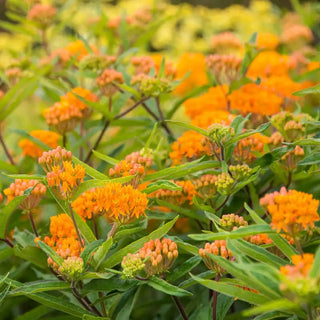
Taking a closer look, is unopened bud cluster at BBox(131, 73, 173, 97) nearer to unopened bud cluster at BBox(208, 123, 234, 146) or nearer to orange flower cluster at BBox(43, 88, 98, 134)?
orange flower cluster at BBox(43, 88, 98, 134)

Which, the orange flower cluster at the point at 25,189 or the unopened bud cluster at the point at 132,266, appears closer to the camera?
the unopened bud cluster at the point at 132,266

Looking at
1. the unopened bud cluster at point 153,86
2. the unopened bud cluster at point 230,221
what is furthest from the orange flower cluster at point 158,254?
the unopened bud cluster at point 153,86

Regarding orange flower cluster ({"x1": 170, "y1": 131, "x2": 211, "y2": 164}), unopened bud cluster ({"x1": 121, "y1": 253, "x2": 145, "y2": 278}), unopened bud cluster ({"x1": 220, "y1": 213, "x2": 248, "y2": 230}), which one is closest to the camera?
unopened bud cluster ({"x1": 121, "y1": 253, "x2": 145, "y2": 278})

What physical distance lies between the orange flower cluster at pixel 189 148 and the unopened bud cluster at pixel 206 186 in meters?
0.12

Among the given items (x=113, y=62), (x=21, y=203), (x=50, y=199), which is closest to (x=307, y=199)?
(x=21, y=203)

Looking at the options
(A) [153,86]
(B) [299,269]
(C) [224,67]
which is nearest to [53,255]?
(B) [299,269]

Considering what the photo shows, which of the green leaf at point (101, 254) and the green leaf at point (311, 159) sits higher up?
the green leaf at point (311, 159)

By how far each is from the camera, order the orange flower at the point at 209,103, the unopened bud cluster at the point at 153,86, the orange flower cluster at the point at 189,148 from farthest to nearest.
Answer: the orange flower at the point at 209,103, the unopened bud cluster at the point at 153,86, the orange flower cluster at the point at 189,148

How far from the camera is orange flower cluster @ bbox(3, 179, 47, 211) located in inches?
58.9

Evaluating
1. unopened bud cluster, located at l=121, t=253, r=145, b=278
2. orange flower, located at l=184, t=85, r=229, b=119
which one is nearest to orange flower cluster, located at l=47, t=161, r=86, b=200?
unopened bud cluster, located at l=121, t=253, r=145, b=278

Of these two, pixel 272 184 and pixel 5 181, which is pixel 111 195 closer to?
pixel 272 184

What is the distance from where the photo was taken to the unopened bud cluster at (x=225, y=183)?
145 cm

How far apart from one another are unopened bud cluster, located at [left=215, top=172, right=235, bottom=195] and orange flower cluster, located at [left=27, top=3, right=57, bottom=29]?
1893 millimetres

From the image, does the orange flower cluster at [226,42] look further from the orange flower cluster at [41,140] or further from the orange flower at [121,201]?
the orange flower at [121,201]
